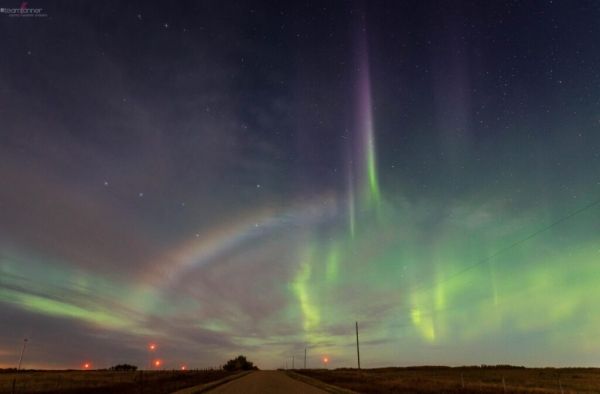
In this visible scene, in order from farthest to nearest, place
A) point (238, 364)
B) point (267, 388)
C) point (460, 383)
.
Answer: point (238, 364) → point (460, 383) → point (267, 388)

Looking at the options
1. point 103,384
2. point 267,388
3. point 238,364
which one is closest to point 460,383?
point 267,388

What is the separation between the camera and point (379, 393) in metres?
30.0

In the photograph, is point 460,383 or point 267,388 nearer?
point 267,388

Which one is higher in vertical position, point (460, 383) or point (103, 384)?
point (460, 383)

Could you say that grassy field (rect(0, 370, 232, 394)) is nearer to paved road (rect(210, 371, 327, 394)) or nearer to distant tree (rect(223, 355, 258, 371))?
paved road (rect(210, 371, 327, 394))

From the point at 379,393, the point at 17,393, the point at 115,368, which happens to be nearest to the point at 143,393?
the point at 17,393

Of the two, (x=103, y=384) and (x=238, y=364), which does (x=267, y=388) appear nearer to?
(x=103, y=384)

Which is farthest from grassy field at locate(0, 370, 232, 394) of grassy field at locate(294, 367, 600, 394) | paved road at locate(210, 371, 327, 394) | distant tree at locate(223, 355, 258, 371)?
distant tree at locate(223, 355, 258, 371)

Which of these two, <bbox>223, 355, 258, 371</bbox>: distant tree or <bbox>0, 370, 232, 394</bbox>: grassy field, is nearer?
<bbox>0, 370, 232, 394</bbox>: grassy field

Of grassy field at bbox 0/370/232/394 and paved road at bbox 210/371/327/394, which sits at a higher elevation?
paved road at bbox 210/371/327/394

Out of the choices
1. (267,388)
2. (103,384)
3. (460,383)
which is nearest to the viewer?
(267,388)

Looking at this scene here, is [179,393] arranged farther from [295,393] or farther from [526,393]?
[526,393]

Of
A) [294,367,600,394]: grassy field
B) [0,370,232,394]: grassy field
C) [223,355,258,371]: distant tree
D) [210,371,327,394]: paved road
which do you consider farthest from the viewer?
[223,355,258,371]: distant tree

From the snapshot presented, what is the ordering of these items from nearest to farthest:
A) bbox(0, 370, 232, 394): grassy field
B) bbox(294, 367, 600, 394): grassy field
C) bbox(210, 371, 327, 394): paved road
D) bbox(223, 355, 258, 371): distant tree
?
bbox(210, 371, 327, 394): paved road < bbox(294, 367, 600, 394): grassy field < bbox(0, 370, 232, 394): grassy field < bbox(223, 355, 258, 371): distant tree
